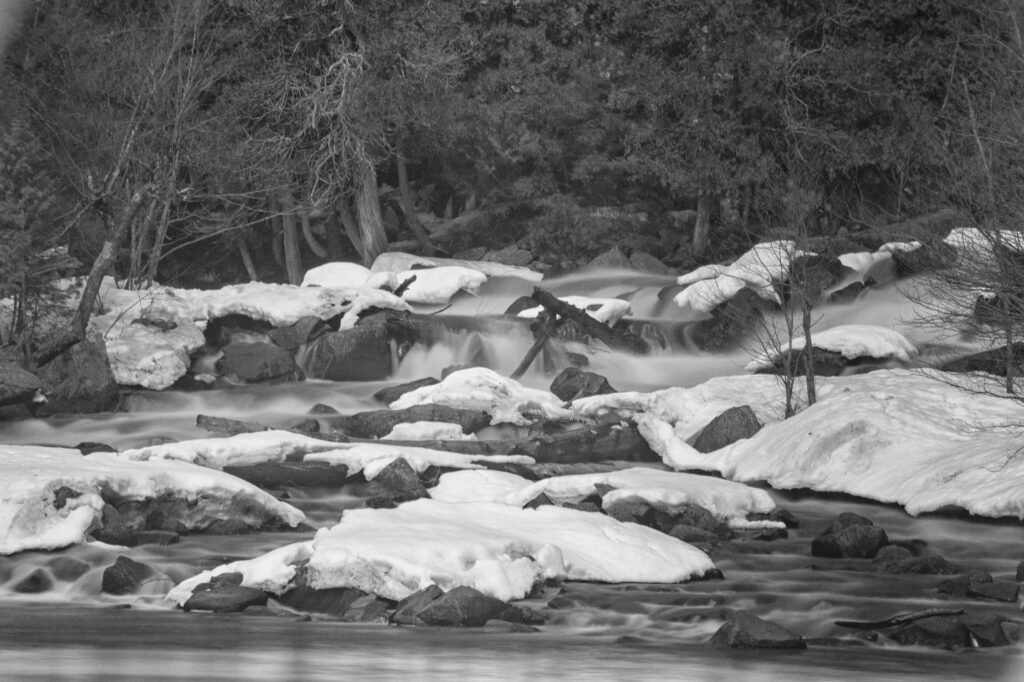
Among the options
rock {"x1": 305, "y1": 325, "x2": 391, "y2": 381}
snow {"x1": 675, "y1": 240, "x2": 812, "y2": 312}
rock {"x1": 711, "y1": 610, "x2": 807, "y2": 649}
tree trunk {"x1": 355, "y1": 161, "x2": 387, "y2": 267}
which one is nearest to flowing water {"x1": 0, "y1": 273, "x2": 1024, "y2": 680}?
rock {"x1": 711, "y1": 610, "x2": 807, "y2": 649}

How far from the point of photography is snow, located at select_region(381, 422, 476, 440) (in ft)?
65.2

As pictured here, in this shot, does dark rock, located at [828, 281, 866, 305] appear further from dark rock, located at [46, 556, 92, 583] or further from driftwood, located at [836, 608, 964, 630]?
dark rock, located at [46, 556, 92, 583]

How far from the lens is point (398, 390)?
23.2 metres

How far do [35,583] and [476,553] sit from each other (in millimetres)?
3648

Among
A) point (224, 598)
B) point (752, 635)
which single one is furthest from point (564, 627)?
point (224, 598)

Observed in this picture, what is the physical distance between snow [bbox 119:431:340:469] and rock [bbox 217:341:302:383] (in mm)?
7416

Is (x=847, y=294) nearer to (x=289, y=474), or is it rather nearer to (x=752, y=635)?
(x=289, y=474)

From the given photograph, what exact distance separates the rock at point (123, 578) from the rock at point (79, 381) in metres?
11.5

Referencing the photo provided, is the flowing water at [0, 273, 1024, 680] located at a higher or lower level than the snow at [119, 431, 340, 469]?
lower

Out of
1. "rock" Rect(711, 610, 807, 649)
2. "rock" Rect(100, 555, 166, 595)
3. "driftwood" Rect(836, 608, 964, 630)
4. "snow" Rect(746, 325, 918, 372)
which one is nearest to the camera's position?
"rock" Rect(711, 610, 807, 649)

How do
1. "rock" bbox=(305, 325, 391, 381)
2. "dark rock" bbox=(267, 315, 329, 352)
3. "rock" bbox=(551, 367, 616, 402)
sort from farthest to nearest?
"dark rock" bbox=(267, 315, 329, 352) → "rock" bbox=(305, 325, 391, 381) → "rock" bbox=(551, 367, 616, 402)

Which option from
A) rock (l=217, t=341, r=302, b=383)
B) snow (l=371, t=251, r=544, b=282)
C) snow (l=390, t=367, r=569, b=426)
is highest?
snow (l=371, t=251, r=544, b=282)

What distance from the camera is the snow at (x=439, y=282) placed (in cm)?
2988

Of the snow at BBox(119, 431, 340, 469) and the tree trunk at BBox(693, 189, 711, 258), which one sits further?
the tree trunk at BBox(693, 189, 711, 258)
